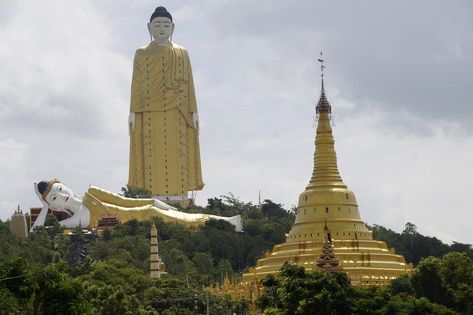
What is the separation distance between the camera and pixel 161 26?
112m

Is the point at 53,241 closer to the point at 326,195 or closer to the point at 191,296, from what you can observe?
the point at 326,195

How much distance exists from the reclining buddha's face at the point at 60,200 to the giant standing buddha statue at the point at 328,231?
97.6 feet

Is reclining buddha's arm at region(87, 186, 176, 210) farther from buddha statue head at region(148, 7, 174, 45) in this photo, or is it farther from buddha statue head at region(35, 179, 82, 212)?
buddha statue head at region(148, 7, 174, 45)

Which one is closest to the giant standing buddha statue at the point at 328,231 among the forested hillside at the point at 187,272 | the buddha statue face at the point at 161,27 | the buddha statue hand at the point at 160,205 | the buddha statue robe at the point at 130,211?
the forested hillside at the point at 187,272

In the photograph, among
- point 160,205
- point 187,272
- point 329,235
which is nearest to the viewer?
point 329,235

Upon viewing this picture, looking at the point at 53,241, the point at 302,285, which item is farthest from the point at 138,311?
the point at 53,241

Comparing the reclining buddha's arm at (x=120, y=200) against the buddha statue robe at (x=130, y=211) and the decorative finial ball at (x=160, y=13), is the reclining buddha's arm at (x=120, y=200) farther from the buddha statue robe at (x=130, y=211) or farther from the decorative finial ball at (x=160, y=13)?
the decorative finial ball at (x=160, y=13)

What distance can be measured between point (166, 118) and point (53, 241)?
18.3 metres

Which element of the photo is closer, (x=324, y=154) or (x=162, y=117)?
(x=324, y=154)

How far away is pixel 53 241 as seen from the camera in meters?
96.4

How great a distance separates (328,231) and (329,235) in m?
1.01

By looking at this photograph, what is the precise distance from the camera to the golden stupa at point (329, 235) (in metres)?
72.8

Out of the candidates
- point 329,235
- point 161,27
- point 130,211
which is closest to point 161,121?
point 161,27

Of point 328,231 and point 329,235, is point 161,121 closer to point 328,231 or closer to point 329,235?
point 328,231
